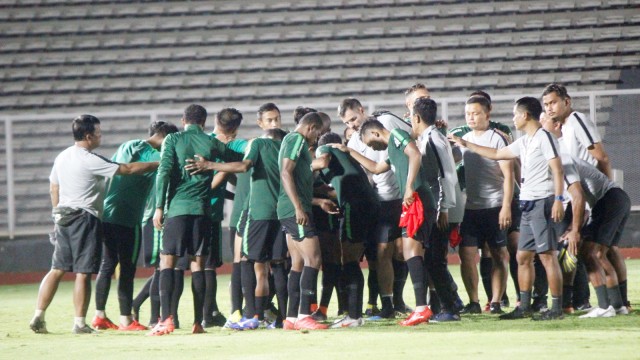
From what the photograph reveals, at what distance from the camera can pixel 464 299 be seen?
1138 centimetres

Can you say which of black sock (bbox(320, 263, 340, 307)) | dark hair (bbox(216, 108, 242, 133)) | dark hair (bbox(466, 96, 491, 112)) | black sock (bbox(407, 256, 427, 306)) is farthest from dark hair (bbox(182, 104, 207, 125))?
dark hair (bbox(466, 96, 491, 112))

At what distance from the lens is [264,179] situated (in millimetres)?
9266

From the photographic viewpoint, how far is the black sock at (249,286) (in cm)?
931

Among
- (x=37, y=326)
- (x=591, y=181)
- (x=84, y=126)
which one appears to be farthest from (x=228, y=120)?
(x=591, y=181)

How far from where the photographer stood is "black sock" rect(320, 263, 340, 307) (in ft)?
31.4

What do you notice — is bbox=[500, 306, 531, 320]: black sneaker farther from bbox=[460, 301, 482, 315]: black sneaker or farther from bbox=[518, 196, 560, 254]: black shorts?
bbox=[460, 301, 482, 315]: black sneaker

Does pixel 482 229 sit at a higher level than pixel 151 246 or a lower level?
higher

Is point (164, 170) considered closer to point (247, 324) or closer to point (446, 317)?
point (247, 324)

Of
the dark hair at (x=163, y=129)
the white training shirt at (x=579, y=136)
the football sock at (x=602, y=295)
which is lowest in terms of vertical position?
the football sock at (x=602, y=295)

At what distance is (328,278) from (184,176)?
4.89ft

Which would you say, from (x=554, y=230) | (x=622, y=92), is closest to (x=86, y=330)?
(x=554, y=230)

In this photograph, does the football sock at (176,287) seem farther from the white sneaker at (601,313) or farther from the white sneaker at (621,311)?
the white sneaker at (621,311)

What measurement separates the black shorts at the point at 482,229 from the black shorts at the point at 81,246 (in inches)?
116

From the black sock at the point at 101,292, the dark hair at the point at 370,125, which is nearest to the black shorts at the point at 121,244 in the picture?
the black sock at the point at 101,292
